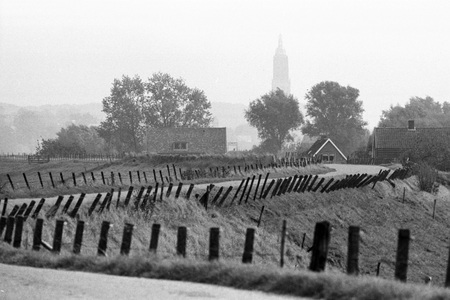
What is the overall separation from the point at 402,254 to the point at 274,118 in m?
132

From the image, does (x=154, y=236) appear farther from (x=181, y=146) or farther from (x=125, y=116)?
(x=125, y=116)

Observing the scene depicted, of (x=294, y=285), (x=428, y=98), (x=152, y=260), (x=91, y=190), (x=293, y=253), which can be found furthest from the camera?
(x=428, y=98)

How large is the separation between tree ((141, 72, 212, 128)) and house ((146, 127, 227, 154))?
29.4m

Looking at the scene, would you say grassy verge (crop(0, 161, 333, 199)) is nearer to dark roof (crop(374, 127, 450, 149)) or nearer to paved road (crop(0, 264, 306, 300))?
paved road (crop(0, 264, 306, 300))

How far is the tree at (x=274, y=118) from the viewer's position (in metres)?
146

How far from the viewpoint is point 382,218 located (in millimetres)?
46375

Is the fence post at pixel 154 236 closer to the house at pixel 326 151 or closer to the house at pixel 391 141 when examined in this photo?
the house at pixel 391 141

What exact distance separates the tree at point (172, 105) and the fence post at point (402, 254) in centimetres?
13695

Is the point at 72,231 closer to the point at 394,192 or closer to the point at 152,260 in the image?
the point at 152,260

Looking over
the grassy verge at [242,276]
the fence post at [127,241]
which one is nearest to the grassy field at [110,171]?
the fence post at [127,241]

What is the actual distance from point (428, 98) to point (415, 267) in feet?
492

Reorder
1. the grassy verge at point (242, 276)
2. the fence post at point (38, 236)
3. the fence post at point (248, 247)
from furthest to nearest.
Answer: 1. the fence post at point (38, 236)
2. the fence post at point (248, 247)
3. the grassy verge at point (242, 276)

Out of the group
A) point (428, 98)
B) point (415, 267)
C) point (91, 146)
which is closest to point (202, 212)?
point (415, 267)

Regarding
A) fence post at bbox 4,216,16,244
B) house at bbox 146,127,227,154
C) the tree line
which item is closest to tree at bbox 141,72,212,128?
the tree line
